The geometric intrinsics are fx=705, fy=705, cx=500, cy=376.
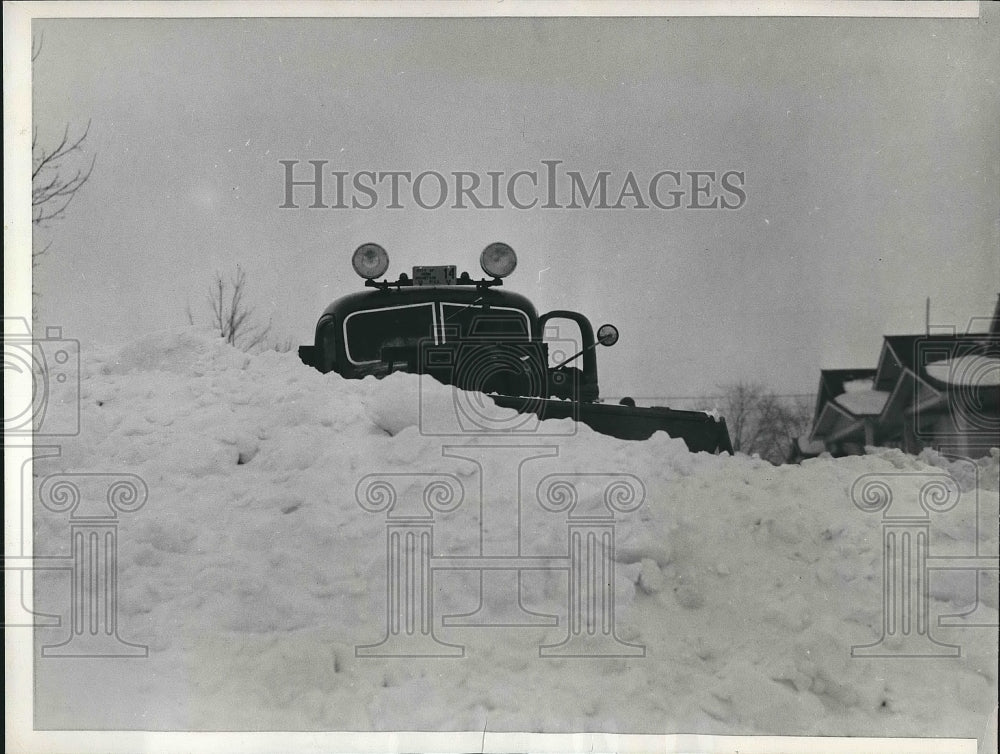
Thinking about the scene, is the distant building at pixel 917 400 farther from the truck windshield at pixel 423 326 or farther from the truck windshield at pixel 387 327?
the truck windshield at pixel 387 327

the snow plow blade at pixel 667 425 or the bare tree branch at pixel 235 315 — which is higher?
the bare tree branch at pixel 235 315

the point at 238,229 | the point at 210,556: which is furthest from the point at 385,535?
the point at 238,229

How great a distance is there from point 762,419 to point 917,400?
53 cm

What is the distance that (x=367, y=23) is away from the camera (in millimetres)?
2436

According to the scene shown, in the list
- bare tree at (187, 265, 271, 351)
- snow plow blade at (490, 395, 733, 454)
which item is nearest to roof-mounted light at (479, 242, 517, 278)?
snow plow blade at (490, 395, 733, 454)

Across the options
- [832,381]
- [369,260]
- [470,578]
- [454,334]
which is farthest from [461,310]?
[832,381]

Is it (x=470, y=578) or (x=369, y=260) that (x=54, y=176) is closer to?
(x=369, y=260)

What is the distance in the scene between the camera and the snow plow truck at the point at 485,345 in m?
2.39

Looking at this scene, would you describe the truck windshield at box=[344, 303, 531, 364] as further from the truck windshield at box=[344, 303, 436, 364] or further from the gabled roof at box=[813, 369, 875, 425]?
the gabled roof at box=[813, 369, 875, 425]

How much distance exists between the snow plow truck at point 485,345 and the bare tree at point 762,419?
58 millimetres

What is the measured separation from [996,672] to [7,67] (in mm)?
3981

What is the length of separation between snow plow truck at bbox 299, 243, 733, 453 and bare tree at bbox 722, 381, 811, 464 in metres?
0.06

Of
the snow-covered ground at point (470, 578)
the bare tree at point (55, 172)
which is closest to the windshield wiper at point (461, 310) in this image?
the snow-covered ground at point (470, 578)

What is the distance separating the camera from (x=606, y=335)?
2.42 metres
